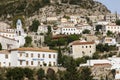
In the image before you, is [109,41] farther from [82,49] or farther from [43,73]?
[43,73]

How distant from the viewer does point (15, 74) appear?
63562 mm

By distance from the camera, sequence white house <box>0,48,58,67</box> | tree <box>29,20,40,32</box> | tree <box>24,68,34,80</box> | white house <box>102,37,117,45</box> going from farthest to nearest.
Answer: tree <box>29,20,40,32</box> → white house <box>102,37,117,45</box> → white house <box>0,48,58,67</box> → tree <box>24,68,34,80</box>

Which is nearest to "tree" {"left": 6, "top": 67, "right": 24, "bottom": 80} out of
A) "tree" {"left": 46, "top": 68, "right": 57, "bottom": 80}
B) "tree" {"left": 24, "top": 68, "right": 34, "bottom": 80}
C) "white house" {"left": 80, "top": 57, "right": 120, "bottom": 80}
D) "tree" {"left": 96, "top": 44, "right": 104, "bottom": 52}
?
"tree" {"left": 24, "top": 68, "right": 34, "bottom": 80}

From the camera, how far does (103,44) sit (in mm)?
83500

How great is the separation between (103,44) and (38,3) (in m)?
54.7

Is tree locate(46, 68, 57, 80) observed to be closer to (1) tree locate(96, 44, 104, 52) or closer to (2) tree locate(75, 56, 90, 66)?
(2) tree locate(75, 56, 90, 66)

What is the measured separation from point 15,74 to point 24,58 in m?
7.34

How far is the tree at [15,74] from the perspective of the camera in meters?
63.4

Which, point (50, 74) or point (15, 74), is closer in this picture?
point (15, 74)

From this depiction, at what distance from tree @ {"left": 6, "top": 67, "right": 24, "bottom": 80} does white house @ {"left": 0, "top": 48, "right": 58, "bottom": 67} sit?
5.13 m

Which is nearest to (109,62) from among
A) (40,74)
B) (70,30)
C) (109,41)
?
(40,74)

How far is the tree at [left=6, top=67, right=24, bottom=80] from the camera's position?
208ft

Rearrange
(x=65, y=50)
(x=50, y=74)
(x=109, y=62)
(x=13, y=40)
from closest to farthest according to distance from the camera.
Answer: (x=50, y=74) → (x=109, y=62) → (x=65, y=50) → (x=13, y=40)

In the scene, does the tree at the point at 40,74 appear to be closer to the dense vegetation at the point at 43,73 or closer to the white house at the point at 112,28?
the dense vegetation at the point at 43,73
